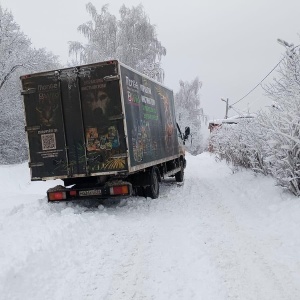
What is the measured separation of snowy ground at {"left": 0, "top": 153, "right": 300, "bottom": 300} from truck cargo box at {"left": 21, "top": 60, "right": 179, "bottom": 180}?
1.08 m

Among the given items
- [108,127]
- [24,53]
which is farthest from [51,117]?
[24,53]

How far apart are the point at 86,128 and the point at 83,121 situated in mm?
171

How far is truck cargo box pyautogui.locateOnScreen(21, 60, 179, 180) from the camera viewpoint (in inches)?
304

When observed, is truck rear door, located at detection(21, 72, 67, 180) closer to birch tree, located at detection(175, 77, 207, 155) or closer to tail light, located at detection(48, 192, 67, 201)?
tail light, located at detection(48, 192, 67, 201)

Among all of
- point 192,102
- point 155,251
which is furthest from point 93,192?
point 192,102

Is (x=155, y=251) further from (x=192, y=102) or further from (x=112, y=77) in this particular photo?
(x=192, y=102)

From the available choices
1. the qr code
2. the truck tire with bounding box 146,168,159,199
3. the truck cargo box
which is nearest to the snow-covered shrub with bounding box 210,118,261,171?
the truck tire with bounding box 146,168,159,199

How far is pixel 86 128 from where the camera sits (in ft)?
26.1

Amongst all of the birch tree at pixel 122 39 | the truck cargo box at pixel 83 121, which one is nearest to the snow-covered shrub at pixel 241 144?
the truck cargo box at pixel 83 121

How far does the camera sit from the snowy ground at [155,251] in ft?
13.4

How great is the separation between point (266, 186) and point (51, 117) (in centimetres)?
585

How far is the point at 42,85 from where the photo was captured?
8.10 m

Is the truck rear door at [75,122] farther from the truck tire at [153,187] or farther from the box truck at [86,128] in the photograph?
the truck tire at [153,187]

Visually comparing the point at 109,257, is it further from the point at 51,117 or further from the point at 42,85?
the point at 42,85
